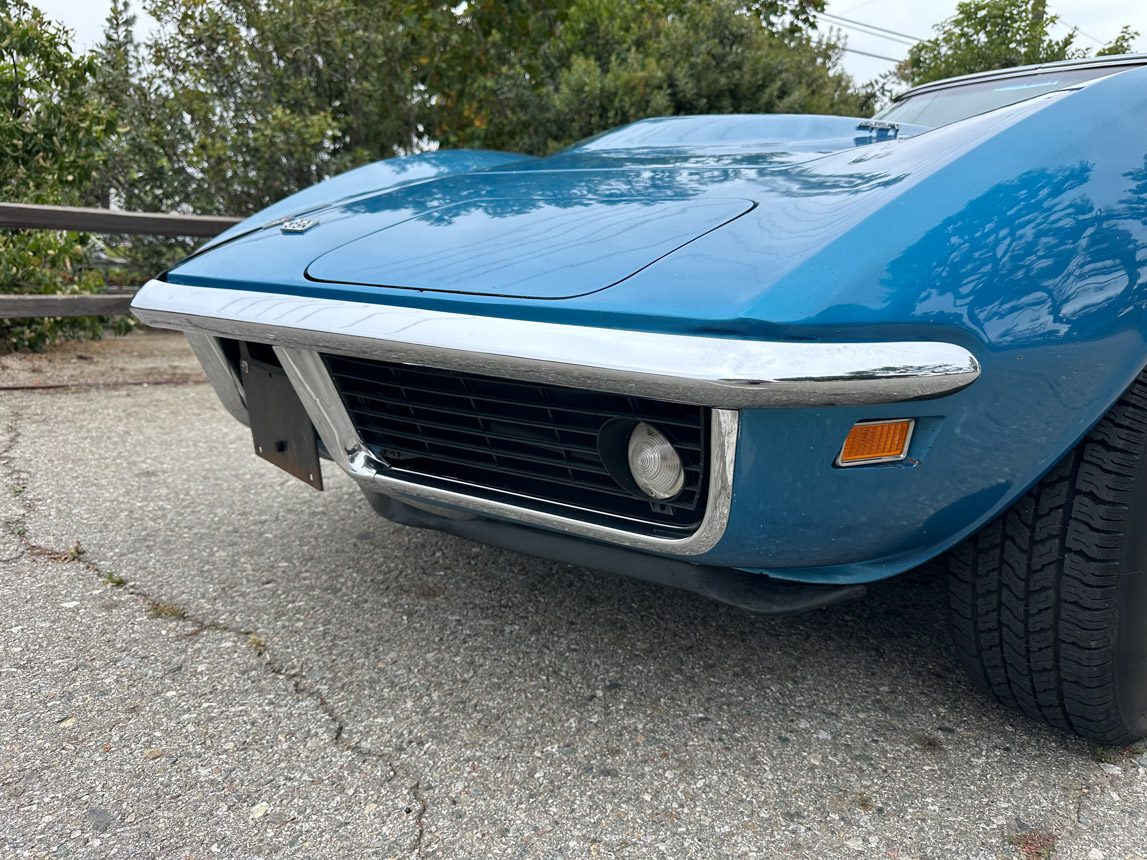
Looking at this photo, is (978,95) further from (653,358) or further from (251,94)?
(251,94)

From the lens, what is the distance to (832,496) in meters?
1.41

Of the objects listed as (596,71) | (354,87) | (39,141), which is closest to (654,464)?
(39,141)

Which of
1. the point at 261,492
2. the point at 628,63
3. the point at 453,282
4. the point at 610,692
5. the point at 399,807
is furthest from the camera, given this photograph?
the point at 628,63

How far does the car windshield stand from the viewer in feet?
7.58

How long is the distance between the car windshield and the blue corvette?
73 centimetres

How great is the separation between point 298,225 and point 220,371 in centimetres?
37

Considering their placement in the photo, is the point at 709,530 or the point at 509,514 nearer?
the point at 709,530

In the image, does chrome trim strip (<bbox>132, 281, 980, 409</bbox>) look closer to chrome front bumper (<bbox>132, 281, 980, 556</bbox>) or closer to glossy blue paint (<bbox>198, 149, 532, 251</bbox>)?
chrome front bumper (<bbox>132, 281, 980, 556</bbox>)

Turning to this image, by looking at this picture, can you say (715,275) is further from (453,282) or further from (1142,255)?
(1142,255)

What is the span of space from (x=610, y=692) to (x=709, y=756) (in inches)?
10.2

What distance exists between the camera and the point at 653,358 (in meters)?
1.33

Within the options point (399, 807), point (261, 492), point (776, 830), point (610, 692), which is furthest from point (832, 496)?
point (261, 492)

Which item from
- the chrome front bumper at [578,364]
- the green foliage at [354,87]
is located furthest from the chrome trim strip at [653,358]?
the green foliage at [354,87]

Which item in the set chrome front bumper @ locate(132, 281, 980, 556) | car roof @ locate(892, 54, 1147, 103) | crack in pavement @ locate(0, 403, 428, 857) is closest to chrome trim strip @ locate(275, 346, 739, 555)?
chrome front bumper @ locate(132, 281, 980, 556)
